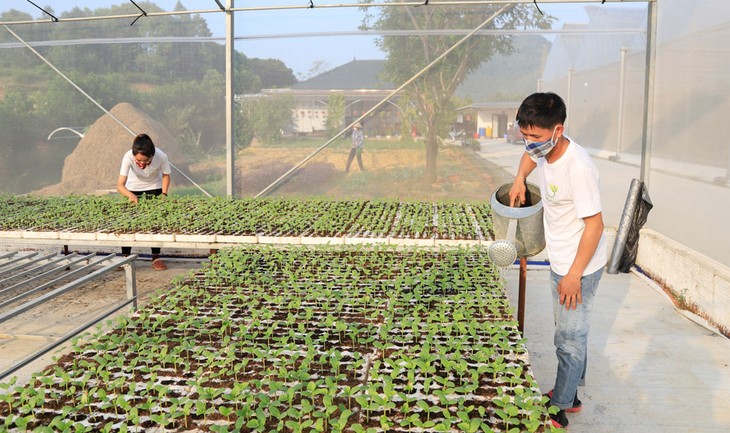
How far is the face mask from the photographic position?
9.02ft

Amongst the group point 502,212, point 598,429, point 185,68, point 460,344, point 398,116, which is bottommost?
point 598,429

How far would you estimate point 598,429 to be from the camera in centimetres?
328

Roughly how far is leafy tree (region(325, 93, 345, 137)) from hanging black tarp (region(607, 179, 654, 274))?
3.74 metres

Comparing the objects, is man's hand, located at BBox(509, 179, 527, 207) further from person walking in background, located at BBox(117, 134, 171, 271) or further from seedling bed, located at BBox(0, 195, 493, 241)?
person walking in background, located at BBox(117, 134, 171, 271)

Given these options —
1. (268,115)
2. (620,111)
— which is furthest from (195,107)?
(620,111)

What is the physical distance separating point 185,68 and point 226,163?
1437 millimetres

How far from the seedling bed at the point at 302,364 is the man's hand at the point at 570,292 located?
0.97 ft

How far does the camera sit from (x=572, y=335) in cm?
299

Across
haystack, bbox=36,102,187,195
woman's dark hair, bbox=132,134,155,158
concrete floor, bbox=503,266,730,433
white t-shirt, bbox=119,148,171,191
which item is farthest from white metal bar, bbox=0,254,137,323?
haystack, bbox=36,102,187,195

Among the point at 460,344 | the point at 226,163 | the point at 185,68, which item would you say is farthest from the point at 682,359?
the point at 185,68

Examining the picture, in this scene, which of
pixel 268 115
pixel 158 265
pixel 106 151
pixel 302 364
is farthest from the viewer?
pixel 106 151

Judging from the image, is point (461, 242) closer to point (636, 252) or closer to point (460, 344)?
point (460, 344)

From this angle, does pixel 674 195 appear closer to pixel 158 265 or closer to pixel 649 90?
pixel 649 90

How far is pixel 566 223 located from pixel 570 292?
13.0 inches
